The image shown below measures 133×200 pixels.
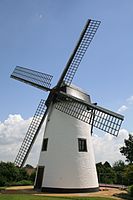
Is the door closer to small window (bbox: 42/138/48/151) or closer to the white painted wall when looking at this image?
the white painted wall

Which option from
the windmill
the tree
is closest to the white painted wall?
the windmill

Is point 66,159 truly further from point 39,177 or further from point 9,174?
point 9,174

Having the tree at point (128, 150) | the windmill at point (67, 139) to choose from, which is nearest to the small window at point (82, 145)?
the windmill at point (67, 139)

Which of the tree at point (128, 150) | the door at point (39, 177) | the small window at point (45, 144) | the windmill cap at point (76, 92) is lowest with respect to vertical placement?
the door at point (39, 177)

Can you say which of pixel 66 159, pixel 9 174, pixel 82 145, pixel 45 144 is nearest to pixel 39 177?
pixel 45 144

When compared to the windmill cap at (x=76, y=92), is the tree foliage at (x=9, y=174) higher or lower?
lower

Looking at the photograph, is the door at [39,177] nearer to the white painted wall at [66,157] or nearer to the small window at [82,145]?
the white painted wall at [66,157]

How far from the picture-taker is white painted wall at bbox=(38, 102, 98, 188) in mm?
19172

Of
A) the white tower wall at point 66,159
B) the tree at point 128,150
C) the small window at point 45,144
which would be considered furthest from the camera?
the tree at point 128,150

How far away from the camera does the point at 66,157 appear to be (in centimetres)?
1944

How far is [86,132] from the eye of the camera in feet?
68.4

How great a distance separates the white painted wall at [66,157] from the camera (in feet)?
62.9

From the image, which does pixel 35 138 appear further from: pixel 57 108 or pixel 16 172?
pixel 16 172

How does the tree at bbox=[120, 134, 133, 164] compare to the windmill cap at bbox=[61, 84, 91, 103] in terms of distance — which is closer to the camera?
the windmill cap at bbox=[61, 84, 91, 103]
